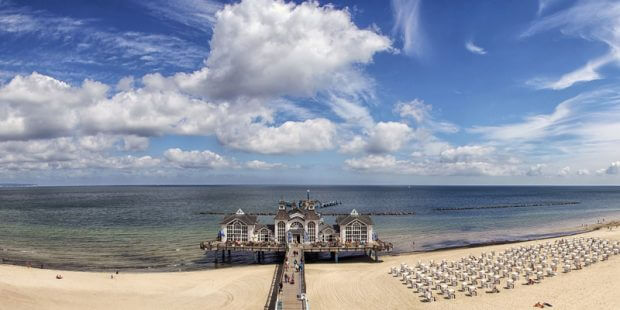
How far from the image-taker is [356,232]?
49562 mm

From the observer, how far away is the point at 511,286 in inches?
1267

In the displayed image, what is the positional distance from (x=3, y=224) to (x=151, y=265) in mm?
54214

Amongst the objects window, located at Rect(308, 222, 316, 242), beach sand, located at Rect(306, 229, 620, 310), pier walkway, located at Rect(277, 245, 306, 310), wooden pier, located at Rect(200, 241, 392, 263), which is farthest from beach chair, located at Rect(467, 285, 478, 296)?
window, located at Rect(308, 222, 316, 242)

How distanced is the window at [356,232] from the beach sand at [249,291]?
22.9 ft

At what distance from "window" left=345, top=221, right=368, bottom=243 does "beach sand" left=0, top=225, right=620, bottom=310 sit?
22.9 feet

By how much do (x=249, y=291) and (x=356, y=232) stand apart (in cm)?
1851

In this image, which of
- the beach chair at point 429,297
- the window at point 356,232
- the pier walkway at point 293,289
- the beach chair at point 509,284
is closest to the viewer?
the pier walkway at point 293,289

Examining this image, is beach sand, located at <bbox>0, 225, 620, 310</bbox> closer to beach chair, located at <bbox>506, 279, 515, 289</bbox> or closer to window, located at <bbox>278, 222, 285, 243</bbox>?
beach chair, located at <bbox>506, 279, 515, 289</bbox>

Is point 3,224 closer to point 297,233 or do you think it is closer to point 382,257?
point 297,233

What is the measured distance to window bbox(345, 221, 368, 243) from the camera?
1950 inches

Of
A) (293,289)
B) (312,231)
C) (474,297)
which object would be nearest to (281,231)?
(312,231)

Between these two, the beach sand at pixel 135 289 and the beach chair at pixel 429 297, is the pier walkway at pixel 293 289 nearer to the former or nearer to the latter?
the beach sand at pixel 135 289

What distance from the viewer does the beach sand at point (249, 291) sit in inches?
1148

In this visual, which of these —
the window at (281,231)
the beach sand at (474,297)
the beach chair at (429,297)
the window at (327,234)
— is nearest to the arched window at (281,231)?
the window at (281,231)
